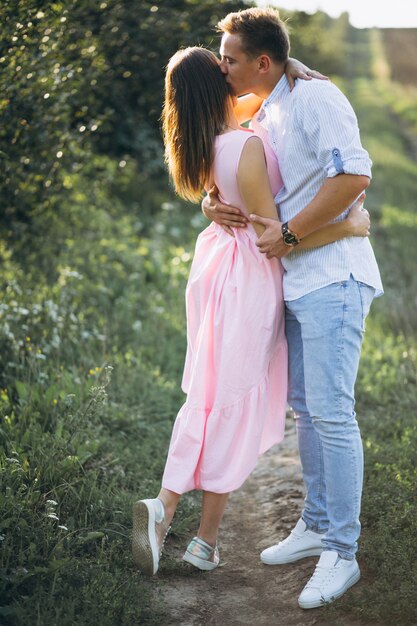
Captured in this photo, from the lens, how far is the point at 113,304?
649 centimetres

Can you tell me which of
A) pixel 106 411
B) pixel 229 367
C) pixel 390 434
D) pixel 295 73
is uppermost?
pixel 295 73

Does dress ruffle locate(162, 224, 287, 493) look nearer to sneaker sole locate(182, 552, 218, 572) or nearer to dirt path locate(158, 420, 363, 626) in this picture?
sneaker sole locate(182, 552, 218, 572)

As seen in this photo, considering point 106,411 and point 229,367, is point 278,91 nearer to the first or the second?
point 229,367

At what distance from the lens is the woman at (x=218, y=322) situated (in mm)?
3121

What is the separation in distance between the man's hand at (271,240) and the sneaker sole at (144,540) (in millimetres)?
1101

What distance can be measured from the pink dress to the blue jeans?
16 cm

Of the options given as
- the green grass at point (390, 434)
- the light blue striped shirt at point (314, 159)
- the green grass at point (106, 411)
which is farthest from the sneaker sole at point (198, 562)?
the light blue striped shirt at point (314, 159)

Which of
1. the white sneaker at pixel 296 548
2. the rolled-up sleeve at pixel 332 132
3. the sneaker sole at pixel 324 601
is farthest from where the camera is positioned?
the white sneaker at pixel 296 548

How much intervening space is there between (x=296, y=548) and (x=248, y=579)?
0.25 meters

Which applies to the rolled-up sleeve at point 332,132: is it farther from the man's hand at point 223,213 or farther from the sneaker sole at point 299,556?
the sneaker sole at point 299,556

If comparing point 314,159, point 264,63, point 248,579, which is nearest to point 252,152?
point 314,159

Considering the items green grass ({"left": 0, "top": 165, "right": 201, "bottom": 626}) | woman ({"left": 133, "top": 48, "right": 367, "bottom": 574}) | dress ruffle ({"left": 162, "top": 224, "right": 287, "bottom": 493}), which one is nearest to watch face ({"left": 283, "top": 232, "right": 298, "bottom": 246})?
woman ({"left": 133, "top": 48, "right": 367, "bottom": 574})

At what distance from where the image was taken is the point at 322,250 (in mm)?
3025

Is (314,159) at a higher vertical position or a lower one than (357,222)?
higher
